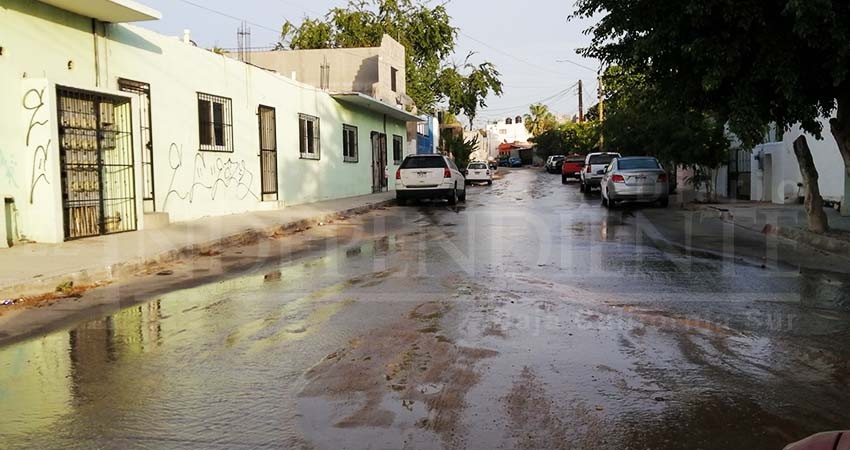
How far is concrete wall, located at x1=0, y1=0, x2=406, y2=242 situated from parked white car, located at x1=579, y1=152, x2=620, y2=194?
36.8 ft

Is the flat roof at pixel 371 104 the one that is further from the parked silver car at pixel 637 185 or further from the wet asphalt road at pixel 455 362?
the wet asphalt road at pixel 455 362

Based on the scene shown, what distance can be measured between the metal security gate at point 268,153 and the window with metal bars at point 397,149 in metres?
14.5

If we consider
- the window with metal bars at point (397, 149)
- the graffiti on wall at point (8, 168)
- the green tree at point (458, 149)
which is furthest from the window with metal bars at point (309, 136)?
the green tree at point (458, 149)

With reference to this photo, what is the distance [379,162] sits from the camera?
32750 millimetres

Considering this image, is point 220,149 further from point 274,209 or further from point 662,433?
point 662,433

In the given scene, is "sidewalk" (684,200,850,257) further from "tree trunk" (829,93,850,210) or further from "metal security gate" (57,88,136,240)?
"metal security gate" (57,88,136,240)

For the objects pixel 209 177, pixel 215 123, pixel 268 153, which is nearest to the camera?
pixel 209 177

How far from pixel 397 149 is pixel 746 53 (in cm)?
2534

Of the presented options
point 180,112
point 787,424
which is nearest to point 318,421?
point 787,424

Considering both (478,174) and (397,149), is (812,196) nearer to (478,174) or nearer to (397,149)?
(397,149)

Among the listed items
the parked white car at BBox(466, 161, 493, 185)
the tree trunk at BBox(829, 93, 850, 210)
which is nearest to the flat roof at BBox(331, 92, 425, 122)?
the parked white car at BBox(466, 161, 493, 185)

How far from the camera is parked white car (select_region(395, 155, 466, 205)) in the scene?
24.0 meters

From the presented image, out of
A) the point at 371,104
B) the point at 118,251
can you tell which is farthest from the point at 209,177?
the point at 371,104

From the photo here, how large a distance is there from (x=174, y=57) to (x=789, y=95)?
1180 centimetres
